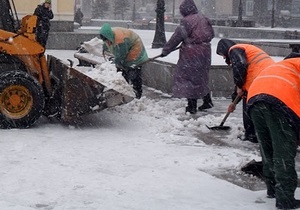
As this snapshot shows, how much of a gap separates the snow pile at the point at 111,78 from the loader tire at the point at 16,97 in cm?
81

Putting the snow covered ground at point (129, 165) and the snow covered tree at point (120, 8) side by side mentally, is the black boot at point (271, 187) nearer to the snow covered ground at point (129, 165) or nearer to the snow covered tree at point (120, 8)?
the snow covered ground at point (129, 165)

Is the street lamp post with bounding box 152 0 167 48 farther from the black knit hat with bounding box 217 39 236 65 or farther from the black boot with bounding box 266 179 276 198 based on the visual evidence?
the black boot with bounding box 266 179 276 198

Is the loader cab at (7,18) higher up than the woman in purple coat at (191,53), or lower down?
higher up

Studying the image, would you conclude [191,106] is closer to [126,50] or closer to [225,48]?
[126,50]

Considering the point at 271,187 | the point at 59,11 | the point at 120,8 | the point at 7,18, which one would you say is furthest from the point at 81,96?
the point at 120,8

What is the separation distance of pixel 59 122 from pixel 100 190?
3.40 metres

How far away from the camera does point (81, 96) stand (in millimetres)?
8094

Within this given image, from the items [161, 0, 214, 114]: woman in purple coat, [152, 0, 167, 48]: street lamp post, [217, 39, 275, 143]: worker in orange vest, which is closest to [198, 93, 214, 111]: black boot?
[161, 0, 214, 114]: woman in purple coat

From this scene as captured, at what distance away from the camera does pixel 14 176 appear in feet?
19.1

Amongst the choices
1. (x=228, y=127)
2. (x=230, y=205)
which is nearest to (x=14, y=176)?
(x=230, y=205)

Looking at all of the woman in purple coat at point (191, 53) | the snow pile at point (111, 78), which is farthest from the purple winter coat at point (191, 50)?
the snow pile at point (111, 78)

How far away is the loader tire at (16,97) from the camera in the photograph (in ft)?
26.5

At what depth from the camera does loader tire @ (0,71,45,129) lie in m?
8.09

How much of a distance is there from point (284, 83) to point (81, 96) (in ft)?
12.5
